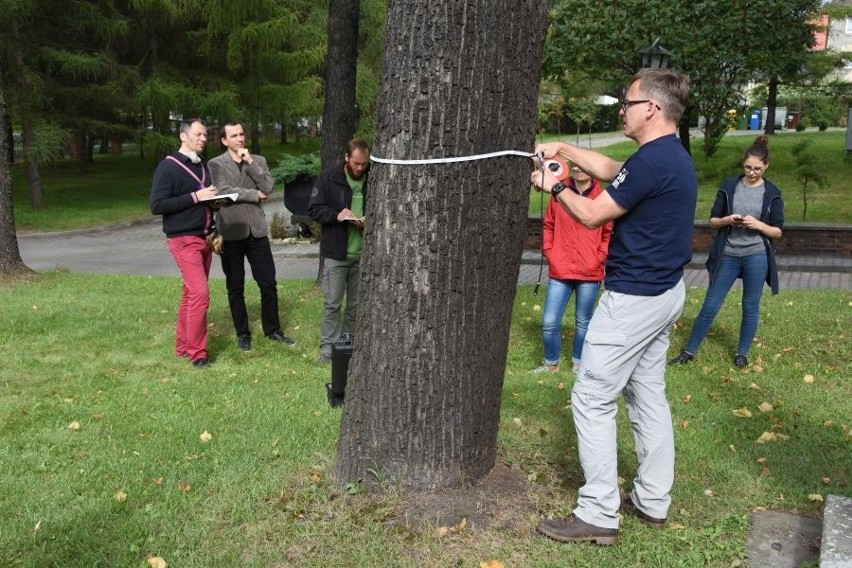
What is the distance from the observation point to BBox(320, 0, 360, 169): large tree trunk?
384 inches

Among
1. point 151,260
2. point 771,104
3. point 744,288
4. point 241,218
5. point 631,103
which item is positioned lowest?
point 151,260

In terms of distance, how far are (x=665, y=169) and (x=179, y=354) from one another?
5025 mm

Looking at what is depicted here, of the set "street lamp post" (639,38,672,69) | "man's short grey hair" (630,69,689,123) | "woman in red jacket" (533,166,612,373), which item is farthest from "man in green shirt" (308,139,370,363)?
"street lamp post" (639,38,672,69)

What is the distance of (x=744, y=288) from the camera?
22.0 ft

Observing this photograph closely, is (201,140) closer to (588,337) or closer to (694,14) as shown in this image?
(588,337)

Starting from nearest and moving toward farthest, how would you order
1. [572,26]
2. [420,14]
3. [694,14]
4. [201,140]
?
[420,14] < [201,140] < [694,14] < [572,26]

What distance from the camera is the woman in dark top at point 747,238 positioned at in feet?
21.0

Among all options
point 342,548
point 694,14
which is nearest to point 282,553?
point 342,548

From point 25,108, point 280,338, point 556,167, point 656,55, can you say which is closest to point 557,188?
point 556,167

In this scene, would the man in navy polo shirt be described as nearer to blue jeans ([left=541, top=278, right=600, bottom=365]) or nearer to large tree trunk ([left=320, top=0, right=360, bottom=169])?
blue jeans ([left=541, top=278, right=600, bottom=365])

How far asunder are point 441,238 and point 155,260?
1259 cm

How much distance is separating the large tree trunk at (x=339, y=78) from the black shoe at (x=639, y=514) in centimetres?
658

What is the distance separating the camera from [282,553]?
3.44 meters

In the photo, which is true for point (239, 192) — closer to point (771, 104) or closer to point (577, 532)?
point (577, 532)
